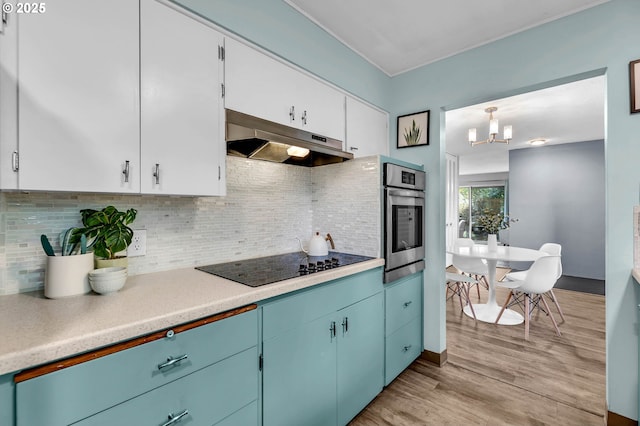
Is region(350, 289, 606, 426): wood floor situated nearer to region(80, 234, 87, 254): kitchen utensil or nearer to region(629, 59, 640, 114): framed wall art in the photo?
region(80, 234, 87, 254): kitchen utensil

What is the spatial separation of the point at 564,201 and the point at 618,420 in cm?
513

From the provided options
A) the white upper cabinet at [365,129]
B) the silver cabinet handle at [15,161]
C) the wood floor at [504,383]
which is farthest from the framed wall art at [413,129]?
the silver cabinet handle at [15,161]

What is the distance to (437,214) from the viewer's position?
248 cm

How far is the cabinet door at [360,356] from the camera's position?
5.57 feet

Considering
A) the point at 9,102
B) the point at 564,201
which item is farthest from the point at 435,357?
the point at 564,201

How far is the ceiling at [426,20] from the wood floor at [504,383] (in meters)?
2.59

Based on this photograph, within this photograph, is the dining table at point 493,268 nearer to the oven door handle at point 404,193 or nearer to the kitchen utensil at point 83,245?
the oven door handle at point 404,193

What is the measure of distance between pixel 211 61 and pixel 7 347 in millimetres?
1347

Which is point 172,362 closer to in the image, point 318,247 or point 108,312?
point 108,312

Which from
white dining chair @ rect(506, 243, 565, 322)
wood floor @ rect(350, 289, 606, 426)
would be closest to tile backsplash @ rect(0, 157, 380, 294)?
wood floor @ rect(350, 289, 606, 426)

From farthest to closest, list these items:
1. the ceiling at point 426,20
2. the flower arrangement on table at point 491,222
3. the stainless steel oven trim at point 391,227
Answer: the flower arrangement on table at point 491,222 → the stainless steel oven trim at point 391,227 → the ceiling at point 426,20

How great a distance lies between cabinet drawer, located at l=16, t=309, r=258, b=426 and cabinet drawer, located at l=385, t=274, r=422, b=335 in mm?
1244

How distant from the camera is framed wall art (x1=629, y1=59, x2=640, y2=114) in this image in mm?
1648

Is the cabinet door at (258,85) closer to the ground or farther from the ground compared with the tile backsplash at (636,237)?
farther from the ground
